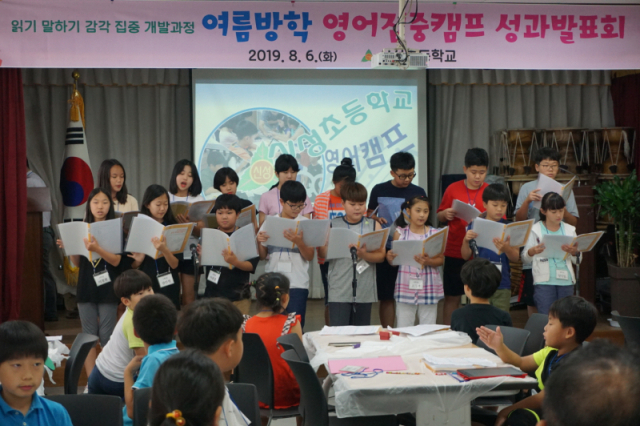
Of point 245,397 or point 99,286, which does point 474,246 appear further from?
point 245,397

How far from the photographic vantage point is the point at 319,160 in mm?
6793

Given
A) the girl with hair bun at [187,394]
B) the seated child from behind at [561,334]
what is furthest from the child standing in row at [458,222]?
the girl with hair bun at [187,394]

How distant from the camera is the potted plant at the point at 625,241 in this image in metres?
5.36

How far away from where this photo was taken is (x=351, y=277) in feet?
13.8

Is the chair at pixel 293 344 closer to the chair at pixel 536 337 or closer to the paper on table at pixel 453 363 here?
the paper on table at pixel 453 363

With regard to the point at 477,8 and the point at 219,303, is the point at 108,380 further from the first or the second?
the point at 477,8

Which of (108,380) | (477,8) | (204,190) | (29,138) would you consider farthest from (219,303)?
(29,138)

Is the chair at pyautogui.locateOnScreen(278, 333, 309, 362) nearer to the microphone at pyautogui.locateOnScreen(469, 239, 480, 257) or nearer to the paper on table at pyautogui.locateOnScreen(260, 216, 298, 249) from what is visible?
the paper on table at pyautogui.locateOnScreen(260, 216, 298, 249)

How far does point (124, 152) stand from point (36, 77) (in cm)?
109

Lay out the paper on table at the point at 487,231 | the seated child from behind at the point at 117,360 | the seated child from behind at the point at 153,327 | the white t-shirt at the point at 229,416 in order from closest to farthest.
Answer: the white t-shirt at the point at 229,416, the seated child from behind at the point at 153,327, the seated child from behind at the point at 117,360, the paper on table at the point at 487,231

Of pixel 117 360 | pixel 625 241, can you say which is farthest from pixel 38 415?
pixel 625 241

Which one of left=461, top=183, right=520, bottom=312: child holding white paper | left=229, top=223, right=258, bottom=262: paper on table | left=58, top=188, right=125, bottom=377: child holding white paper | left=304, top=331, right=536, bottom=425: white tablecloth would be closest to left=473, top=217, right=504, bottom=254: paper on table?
left=461, top=183, right=520, bottom=312: child holding white paper

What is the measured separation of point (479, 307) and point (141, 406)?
1806 millimetres

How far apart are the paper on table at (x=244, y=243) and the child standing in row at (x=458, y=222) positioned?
Result: 1.31 metres
